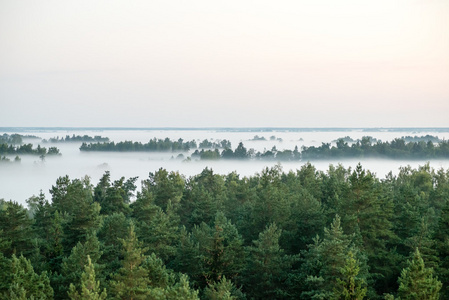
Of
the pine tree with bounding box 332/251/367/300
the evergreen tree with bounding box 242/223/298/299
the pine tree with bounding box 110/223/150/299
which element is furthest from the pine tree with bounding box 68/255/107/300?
the pine tree with bounding box 332/251/367/300

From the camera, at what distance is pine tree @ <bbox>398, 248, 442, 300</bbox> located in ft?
88.0

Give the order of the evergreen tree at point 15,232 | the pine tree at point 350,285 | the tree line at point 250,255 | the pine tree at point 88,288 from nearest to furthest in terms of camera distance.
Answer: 1. the pine tree at point 88,288
2. the pine tree at point 350,285
3. the tree line at point 250,255
4. the evergreen tree at point 15,232

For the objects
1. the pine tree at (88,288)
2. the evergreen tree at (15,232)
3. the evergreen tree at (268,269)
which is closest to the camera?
the pine tree at (88,288)

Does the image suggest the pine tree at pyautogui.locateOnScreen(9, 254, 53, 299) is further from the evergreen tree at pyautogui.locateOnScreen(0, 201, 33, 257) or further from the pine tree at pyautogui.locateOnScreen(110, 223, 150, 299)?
the evergreen tree at pyautogui.locateOnScreen(0, 201, 33, 257)

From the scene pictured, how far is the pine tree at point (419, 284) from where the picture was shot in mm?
26812

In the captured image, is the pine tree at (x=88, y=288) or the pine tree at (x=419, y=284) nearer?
the pine tree at (x=88, y=288)

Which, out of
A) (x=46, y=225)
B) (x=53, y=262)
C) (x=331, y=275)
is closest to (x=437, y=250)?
(x=331, y=275)

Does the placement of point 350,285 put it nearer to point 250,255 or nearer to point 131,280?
point 250,255

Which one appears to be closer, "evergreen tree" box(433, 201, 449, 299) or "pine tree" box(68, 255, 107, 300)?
"pine tree" box(68, 255, 107, 300)

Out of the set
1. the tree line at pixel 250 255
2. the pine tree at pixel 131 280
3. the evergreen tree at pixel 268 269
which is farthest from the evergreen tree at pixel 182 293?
the evergreen tree at pixel 268 269

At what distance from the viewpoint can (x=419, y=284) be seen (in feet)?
88.5

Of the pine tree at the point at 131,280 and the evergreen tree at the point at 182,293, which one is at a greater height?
the evergreen tree at the point at 182,293

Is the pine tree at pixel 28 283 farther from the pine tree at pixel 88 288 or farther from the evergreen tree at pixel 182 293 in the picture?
the evergreen tree at pixel 182 293

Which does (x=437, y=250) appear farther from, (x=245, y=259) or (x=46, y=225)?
(x=46, y=225)
